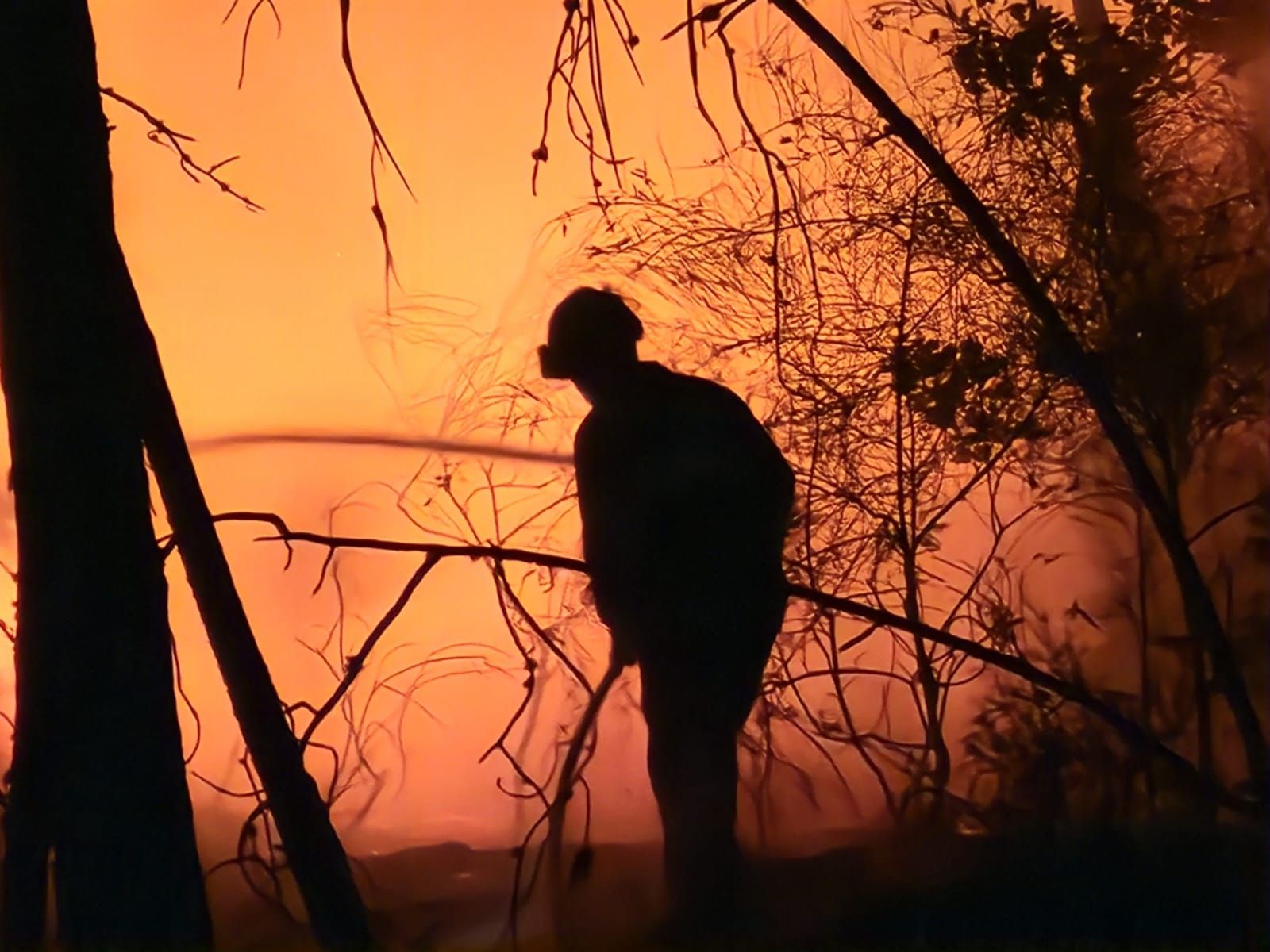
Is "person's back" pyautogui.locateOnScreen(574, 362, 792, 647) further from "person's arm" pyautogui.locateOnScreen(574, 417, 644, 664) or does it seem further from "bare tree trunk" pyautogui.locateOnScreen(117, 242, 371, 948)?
"bare tree trunk" pyautogui.locateOnScreen(117, 242, 371, 948)

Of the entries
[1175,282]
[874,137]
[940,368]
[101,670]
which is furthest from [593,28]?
[101,670]

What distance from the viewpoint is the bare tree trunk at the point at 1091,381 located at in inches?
35.1

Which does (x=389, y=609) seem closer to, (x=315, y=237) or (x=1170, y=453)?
(x=315, y=237)

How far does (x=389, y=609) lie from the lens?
882 millimetres

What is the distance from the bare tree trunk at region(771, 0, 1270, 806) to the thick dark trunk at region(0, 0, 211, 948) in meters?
0.55

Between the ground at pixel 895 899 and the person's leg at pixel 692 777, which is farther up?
the person's leg at pixel 692 777

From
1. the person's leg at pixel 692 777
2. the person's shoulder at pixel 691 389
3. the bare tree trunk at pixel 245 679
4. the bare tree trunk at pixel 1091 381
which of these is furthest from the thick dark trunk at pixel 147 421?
the bare tree trunk at pixel 1091 381

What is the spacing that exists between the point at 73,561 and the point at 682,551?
438mm

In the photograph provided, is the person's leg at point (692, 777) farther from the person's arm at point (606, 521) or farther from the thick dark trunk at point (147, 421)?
the thick dark trunk at point (147, 421)

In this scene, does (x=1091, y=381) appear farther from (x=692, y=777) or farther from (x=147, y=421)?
(x=147, y=421)

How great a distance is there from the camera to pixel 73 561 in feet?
2.76

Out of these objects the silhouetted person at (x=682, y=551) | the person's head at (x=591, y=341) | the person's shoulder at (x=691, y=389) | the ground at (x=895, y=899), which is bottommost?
the ground at (x=895, y=899)

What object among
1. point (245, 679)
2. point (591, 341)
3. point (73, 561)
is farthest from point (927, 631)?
point (73, 561)

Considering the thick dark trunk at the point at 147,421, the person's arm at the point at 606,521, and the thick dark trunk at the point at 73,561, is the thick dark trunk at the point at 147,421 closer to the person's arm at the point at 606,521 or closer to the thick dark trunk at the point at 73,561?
the thick dark trunk at the point at 73,561
